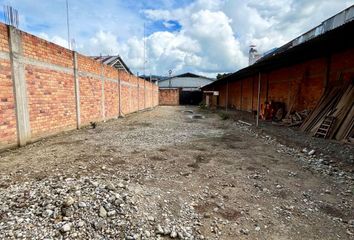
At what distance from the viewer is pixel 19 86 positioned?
4.79m

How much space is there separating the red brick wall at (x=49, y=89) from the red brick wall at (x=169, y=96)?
21.3m

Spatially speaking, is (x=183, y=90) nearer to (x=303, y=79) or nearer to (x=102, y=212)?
(x=303, y=79)

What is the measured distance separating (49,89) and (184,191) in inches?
200

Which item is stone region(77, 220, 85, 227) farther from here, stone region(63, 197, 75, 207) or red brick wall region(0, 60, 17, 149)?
red brick wall region(0, 60, 17, 149)

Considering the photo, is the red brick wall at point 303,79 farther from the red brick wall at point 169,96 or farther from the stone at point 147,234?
the red brick wall at point 169,96

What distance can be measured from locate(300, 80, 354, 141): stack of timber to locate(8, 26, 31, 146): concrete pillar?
7913 millimetres

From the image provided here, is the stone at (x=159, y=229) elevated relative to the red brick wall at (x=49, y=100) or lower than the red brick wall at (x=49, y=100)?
lower

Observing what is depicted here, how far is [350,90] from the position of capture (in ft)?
20.2

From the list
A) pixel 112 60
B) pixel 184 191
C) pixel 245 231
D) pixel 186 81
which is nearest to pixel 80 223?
pixel 184 191

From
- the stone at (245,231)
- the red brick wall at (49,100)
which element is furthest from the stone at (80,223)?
the red brick wall at (49,100)

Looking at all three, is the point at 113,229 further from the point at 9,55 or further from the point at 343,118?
the point at 343,118

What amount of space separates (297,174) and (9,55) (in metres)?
6.20

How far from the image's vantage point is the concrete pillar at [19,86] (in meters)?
4.63

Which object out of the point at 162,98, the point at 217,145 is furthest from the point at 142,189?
the point at 162,98
